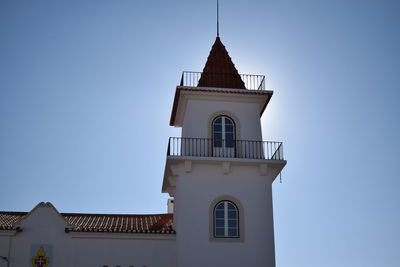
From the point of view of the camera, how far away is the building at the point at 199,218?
74.6 ft

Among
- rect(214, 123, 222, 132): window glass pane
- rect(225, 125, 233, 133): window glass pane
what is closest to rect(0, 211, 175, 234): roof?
rect(214, 123, 222, 132): window glass pane

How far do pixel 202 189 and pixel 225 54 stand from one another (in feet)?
21.6

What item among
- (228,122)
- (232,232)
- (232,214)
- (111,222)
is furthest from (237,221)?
(111,222)

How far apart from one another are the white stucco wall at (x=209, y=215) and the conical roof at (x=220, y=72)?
3.62 meters

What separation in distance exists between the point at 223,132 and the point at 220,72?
2811 millimetres

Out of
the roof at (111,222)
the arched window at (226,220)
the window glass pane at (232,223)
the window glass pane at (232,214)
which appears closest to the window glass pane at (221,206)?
the arched window at (226,220)

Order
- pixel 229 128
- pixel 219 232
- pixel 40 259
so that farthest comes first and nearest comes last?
pixel 229 128 < pixel 219 232 < pixel 40 259

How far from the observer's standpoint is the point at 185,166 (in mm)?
23562

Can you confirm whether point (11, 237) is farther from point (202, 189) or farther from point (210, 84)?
point (210, 84)

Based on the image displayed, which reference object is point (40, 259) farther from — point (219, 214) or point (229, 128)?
point (229, 128)

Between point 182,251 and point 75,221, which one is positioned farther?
point 75,221

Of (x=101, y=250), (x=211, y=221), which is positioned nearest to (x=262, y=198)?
(x=211, y=221)

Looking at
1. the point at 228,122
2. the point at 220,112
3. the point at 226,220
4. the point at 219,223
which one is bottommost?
the point at 219,223

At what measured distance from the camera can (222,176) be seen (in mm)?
23844
